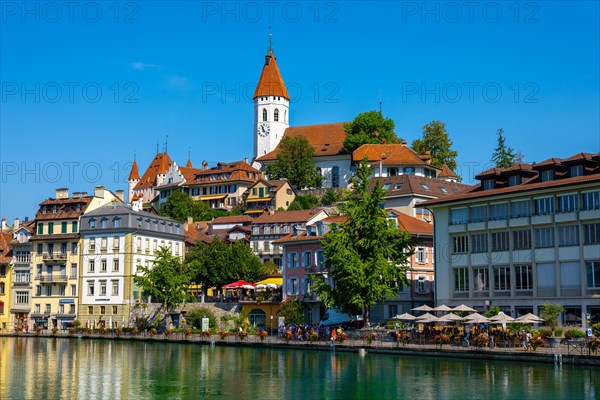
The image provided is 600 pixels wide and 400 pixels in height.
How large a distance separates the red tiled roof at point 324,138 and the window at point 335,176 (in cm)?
284

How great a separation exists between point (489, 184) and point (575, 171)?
27.0ft

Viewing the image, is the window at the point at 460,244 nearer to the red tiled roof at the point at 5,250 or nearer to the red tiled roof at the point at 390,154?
the red tiled roof at the point at 390,154

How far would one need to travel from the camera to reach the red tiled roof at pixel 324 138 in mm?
163750

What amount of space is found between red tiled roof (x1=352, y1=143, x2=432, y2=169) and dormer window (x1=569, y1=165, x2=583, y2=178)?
6248 centimetres

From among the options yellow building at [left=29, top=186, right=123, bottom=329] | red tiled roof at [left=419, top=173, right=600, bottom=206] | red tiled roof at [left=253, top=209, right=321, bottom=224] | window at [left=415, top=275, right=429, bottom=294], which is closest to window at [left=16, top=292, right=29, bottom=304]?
yellow building at [left=29, top=186, right=123, bottom=329]

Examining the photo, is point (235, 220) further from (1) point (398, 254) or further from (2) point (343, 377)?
(2) point (343, 377)

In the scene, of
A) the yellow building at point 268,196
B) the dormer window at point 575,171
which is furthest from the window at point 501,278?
the yellow building at point 268,196

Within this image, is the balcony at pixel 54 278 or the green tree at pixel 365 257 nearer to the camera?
the green tree at pixel 365 257

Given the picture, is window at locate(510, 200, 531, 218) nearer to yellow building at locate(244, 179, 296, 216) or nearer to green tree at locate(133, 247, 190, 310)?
green tree at locate(133, 247, 190, 310)

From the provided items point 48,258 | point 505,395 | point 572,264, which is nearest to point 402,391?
point 505,395

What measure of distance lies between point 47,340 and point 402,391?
54534 mm

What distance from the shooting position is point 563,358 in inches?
2041

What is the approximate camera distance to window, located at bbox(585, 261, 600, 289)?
63281mm

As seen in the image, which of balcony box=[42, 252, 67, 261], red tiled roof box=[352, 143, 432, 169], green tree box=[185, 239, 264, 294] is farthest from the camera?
red tiled roof box=[352, 143, 432, 169]
